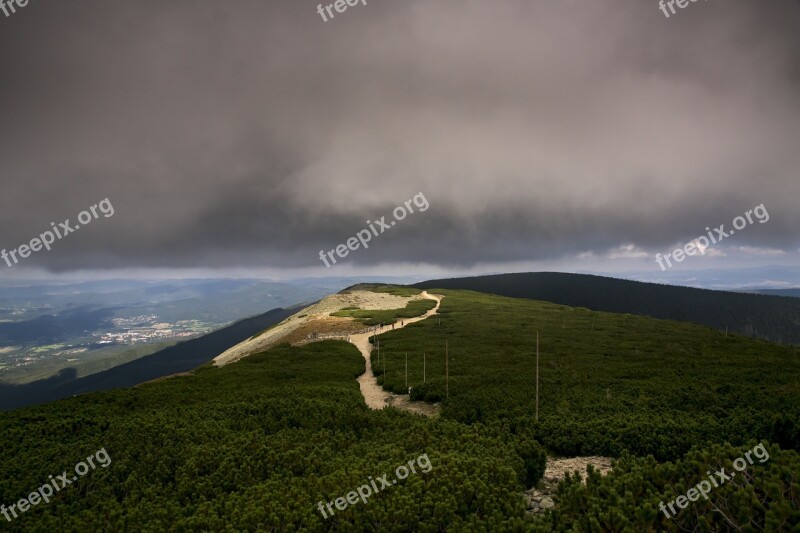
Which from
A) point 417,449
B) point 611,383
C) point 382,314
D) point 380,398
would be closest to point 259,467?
point 417,449

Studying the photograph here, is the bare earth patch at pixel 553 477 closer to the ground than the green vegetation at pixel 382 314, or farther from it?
closer to the ground

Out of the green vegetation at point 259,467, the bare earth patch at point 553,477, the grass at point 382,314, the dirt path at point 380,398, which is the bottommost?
the dirt path at point 380,398

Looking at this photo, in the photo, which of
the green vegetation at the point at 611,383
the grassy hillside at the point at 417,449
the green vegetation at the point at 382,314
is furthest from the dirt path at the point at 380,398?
the green vegetation at the point at 382,314

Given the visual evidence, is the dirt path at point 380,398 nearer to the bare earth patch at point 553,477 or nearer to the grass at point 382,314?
the bare earth patch at point 553,477

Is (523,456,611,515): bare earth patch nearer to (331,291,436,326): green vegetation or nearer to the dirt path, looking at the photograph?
the dirt path

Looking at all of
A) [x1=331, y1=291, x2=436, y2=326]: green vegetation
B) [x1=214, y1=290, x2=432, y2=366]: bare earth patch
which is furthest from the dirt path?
[x1=331, y1=291, x2=436, y2=326]: green vegetation

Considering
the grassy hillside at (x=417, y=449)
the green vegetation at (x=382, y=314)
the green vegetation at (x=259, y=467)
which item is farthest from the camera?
the green vegetation at (x=382, y=314)

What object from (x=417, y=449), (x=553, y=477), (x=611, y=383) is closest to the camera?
(x=553, y=477)

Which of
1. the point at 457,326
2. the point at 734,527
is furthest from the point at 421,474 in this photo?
the point at 457,326

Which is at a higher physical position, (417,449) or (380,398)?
(417,449)

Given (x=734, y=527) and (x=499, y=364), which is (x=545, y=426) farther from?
(x=499, y=364)

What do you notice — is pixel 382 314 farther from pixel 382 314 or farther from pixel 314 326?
pixel 314 326
